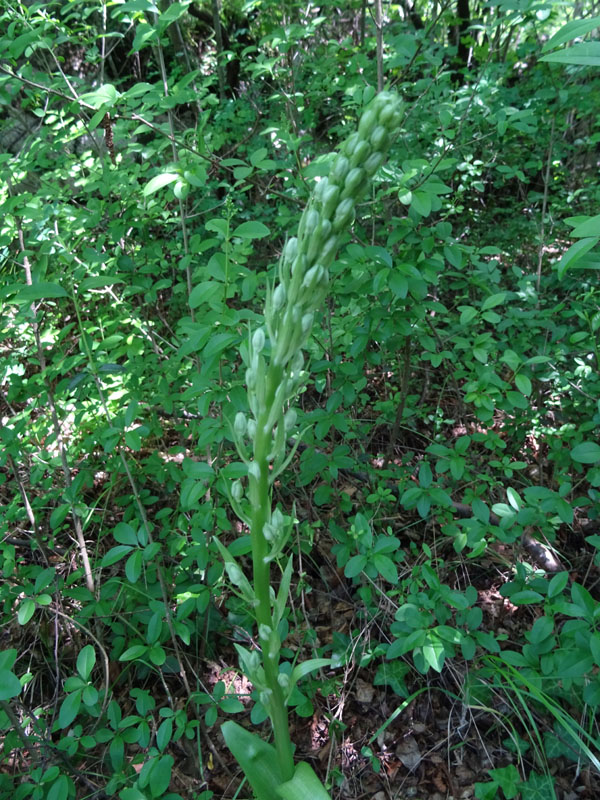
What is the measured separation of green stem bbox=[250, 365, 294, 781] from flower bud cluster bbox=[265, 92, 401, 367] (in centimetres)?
12

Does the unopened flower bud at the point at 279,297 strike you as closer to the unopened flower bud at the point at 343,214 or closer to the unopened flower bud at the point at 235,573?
the unopened flower bud at the point at 343,214

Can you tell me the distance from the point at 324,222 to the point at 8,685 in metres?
1.35

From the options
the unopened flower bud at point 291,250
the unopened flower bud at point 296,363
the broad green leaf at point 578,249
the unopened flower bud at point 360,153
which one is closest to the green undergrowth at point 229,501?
the unopened flower bud at point 296,363

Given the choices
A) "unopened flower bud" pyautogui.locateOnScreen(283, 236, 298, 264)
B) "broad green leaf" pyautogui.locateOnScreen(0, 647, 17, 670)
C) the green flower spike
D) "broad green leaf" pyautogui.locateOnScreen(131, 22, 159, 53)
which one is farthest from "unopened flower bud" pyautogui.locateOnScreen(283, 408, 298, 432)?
"broad green leaf" pyautogui.locateOnScreen(131, 22, 159, 53)

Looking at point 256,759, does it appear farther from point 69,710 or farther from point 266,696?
point 69,710

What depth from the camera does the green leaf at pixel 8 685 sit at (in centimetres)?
131

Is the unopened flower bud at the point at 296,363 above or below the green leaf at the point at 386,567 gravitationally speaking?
above

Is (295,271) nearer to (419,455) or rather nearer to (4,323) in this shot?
(4,323)

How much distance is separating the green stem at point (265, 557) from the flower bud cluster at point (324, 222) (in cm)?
12

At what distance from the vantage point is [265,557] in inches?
51.6

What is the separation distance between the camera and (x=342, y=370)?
228cm

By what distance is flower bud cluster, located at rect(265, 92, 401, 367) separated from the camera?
106 cm

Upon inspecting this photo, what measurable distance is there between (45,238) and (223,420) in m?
1.16

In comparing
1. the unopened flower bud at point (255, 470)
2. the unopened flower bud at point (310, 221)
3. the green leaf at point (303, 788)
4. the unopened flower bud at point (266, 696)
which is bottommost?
the green leaf at point (303, 788)
